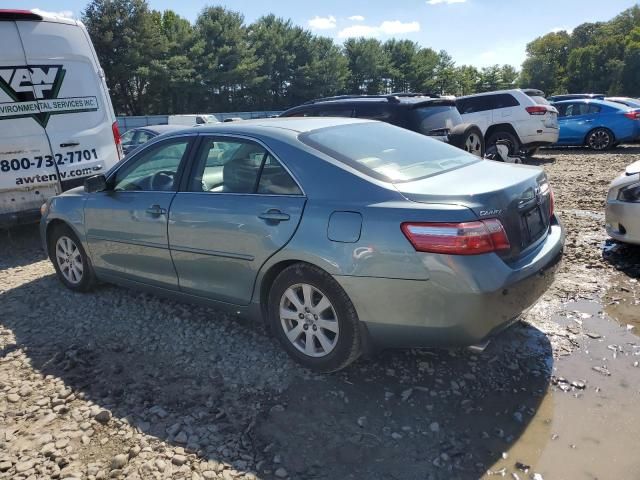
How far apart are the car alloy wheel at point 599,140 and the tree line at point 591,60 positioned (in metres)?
67.6

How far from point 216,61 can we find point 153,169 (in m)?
41.1

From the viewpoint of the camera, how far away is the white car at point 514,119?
12469 millimetres

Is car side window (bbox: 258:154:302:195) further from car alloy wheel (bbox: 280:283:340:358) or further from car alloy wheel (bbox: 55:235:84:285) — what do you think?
car alloy wheel (bbox: 55:235:84:285)

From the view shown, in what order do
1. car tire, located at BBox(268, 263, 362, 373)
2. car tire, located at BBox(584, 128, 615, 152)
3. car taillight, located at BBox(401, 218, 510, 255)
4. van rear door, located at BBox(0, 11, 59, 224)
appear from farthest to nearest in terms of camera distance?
car tire, located at BBox(584, 128, 615, 152) < van rear door, located at BBox(0, 11, 59, 224) < car tire, located at BBox(268, 263, 362, 373) < car taillight, located at BBox(401, 218, 510, 255)

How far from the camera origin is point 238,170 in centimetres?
352

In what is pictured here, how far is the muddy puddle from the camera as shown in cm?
243

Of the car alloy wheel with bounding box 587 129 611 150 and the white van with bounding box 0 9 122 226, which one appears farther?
the car alloy wheel with bounding box 587 129 611 150

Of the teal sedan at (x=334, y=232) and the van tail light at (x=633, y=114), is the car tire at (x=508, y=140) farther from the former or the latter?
the teal sedan at (x=334, y=232)

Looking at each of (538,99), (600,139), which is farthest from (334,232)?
(600,139)

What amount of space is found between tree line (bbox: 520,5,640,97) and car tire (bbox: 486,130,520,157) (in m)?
70.7

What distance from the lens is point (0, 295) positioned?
193 inches

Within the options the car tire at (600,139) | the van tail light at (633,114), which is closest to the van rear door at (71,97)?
the car tire at (600,139)

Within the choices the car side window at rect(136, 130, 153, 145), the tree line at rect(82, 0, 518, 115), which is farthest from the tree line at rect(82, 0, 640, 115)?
the car side window at rect(136, 130, 153, 145)

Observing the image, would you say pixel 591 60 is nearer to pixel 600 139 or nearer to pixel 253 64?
pixel 253 64
